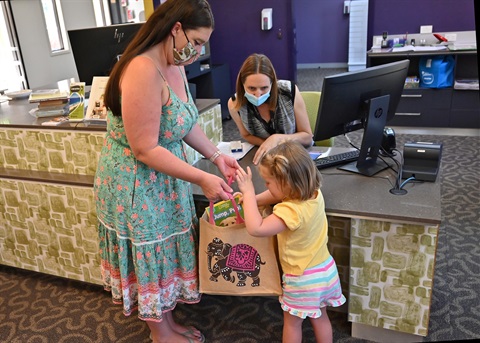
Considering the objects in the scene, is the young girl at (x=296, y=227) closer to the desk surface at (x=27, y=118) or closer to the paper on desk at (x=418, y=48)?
the desk surface at (x=27, y=118)

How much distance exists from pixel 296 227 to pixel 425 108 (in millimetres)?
3767

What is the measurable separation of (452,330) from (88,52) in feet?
8.10

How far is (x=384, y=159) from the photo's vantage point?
6.54 ft

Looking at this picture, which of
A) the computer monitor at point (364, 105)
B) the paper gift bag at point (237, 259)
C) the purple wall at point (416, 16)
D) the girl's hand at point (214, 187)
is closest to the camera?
the girl's hand at point (214, 187)

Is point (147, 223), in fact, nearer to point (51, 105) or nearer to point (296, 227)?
point (296, 227)

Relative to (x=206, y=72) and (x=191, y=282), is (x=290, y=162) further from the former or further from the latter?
(x=206, y=72)

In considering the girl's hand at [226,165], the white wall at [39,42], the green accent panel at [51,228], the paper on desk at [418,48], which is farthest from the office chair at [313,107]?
the white wall at [39,42]

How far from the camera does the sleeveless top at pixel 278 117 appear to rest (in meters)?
2.16

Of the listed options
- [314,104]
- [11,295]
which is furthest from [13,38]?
[314,104]

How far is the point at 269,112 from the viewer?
7.11ft

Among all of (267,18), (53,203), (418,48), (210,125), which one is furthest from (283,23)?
(53,203)

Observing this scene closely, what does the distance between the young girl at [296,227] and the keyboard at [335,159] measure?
47 centimetres

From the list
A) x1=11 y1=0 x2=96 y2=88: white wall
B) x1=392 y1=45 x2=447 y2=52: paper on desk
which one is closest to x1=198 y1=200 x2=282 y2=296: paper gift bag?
x1=392 y1=45 x2=447 y2=52: paper on desk

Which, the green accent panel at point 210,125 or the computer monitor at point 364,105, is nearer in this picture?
the computer monitor at point 364,105
